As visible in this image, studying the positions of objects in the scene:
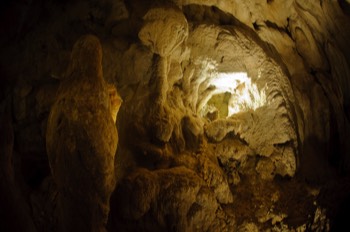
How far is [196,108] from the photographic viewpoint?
582cm

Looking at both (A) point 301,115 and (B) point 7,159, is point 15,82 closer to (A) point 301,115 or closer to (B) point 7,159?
(B) point 7,159

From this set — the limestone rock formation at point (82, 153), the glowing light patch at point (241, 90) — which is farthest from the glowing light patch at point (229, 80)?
the limestone rock formation at point (82, 153)

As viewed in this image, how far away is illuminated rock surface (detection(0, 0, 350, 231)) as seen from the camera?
401cm

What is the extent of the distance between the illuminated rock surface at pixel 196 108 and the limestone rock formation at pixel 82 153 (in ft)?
0.08

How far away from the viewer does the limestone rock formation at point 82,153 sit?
319cm

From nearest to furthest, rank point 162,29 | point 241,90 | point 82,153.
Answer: point 82,153
point 162,29
point 241,90

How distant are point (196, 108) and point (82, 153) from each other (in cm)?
293

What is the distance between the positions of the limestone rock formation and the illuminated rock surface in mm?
25

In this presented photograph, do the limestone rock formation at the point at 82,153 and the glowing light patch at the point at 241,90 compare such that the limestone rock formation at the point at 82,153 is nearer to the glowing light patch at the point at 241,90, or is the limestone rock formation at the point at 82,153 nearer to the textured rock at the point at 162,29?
the textured rock at the point at 162,29

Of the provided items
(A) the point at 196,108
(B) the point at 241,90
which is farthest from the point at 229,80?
(A) the point at 196,108

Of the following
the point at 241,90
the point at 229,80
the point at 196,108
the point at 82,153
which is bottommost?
the point at 196,108

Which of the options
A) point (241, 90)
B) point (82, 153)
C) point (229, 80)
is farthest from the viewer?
point (241, 90)

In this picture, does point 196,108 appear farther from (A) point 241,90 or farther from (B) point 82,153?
(B) point 82,153

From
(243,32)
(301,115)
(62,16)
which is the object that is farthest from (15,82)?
(301,115)
